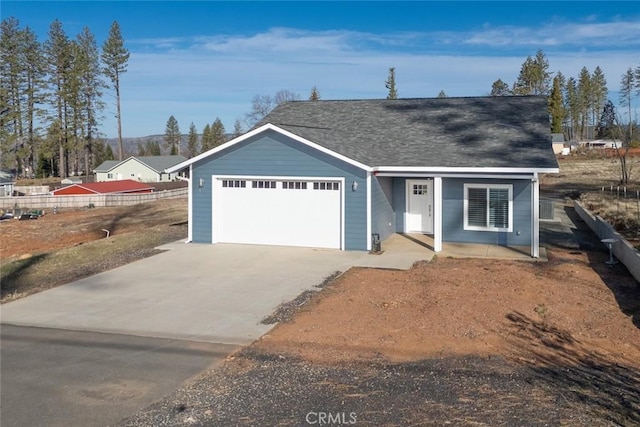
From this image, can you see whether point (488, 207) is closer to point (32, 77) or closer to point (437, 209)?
point (437, 209)

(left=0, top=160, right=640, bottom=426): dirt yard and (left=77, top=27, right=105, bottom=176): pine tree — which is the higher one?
(left=77, top=27, right=105, bottom=176): pine tree

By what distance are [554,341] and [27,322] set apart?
27.7ft

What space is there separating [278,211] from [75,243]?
1114 centimetres

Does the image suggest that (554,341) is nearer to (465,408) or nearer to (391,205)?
(465,408)

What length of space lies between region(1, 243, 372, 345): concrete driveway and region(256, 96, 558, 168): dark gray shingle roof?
347 cm

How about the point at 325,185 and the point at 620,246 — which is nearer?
the point at 620,246

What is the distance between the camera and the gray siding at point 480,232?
1553 centimetres

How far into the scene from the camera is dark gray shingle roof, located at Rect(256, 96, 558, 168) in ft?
50.9

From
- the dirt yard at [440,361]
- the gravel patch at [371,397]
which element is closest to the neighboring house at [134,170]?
the dirt yard at [440,361]

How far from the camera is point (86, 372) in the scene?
280 inches

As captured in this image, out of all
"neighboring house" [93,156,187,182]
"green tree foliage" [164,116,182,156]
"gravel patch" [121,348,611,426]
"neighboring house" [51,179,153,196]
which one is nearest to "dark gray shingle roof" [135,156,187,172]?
"neighboring house" [93,156,187,182]

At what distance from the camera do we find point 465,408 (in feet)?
18.7

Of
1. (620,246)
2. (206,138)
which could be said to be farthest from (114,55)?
(620,246)

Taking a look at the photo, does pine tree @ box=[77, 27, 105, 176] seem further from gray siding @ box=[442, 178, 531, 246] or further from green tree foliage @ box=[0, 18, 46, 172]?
gray siding @ box=[442, 178, 531, 246]
